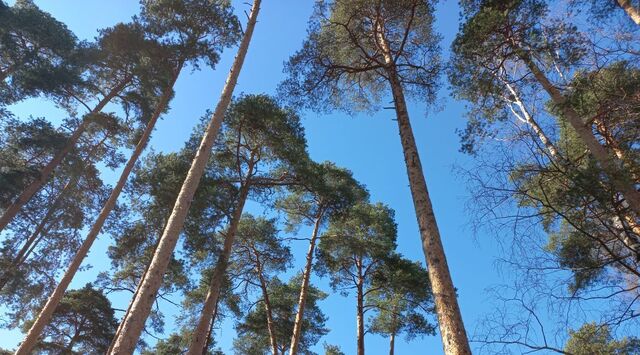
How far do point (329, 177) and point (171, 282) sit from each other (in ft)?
24.9

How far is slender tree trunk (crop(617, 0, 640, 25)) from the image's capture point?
6168mm

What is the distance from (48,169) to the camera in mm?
12867

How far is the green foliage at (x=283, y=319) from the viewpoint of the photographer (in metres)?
16.2

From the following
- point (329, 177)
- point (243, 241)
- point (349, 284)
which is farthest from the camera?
point (329, 177)

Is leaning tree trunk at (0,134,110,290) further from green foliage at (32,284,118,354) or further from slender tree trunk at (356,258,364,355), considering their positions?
slender tree trunk at (356,258,364,355)

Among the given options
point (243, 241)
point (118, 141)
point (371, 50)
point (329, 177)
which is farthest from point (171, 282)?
point (371, 50)

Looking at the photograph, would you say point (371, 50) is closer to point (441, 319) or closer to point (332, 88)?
point (332, 88)

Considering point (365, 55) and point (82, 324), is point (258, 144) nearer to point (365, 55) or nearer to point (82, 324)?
point (365, 55)

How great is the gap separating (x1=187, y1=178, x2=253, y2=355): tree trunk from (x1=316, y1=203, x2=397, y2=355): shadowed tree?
387cm

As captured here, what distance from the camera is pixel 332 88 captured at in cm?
973

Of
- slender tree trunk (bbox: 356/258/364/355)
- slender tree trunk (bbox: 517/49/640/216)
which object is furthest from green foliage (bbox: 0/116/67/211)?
slender tree trunk (bbox: 517/49/640/216)

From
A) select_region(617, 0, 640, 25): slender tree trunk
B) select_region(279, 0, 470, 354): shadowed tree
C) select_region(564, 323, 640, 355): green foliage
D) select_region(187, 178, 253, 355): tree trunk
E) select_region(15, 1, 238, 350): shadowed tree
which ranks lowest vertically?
select_region(564, 323, 640, 355): green foliage

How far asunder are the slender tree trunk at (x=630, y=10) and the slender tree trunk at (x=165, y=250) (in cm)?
734

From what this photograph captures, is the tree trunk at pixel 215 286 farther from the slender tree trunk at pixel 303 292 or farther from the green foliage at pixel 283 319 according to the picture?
the green foliage at pixel 283 319
